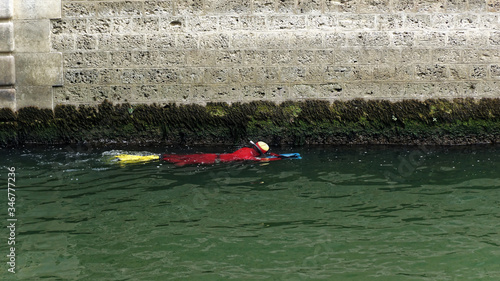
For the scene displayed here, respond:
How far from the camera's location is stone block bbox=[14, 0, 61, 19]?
838 cm

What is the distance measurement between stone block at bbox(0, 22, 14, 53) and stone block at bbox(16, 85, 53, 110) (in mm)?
599

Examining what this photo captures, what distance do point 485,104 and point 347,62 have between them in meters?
2.18

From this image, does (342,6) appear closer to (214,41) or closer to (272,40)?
(272,40)

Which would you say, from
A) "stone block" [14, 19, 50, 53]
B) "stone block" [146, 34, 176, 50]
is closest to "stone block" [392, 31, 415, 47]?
"stone block" [146, 34, 176, 50]

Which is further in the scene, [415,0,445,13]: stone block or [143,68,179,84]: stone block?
[143,68,179,84]: stone block

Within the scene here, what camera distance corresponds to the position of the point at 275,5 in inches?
328

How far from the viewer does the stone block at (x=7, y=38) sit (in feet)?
27.6

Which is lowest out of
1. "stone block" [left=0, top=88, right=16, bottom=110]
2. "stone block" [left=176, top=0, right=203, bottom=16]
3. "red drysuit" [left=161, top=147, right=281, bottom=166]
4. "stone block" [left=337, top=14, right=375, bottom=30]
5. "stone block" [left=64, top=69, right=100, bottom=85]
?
"red drysuit" [left=161, top=147, right=281, bottom=166]

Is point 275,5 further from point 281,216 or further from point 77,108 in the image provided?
point 281,216

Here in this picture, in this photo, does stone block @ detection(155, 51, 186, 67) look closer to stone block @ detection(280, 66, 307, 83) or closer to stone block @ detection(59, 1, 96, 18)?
stone block @ detection(59, 1, 96, 18)

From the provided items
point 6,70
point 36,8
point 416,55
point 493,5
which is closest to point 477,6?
point 493,5

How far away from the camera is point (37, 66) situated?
27.9ft

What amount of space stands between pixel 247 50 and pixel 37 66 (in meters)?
3.24

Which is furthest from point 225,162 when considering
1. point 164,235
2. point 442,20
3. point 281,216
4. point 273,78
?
point 442,20
